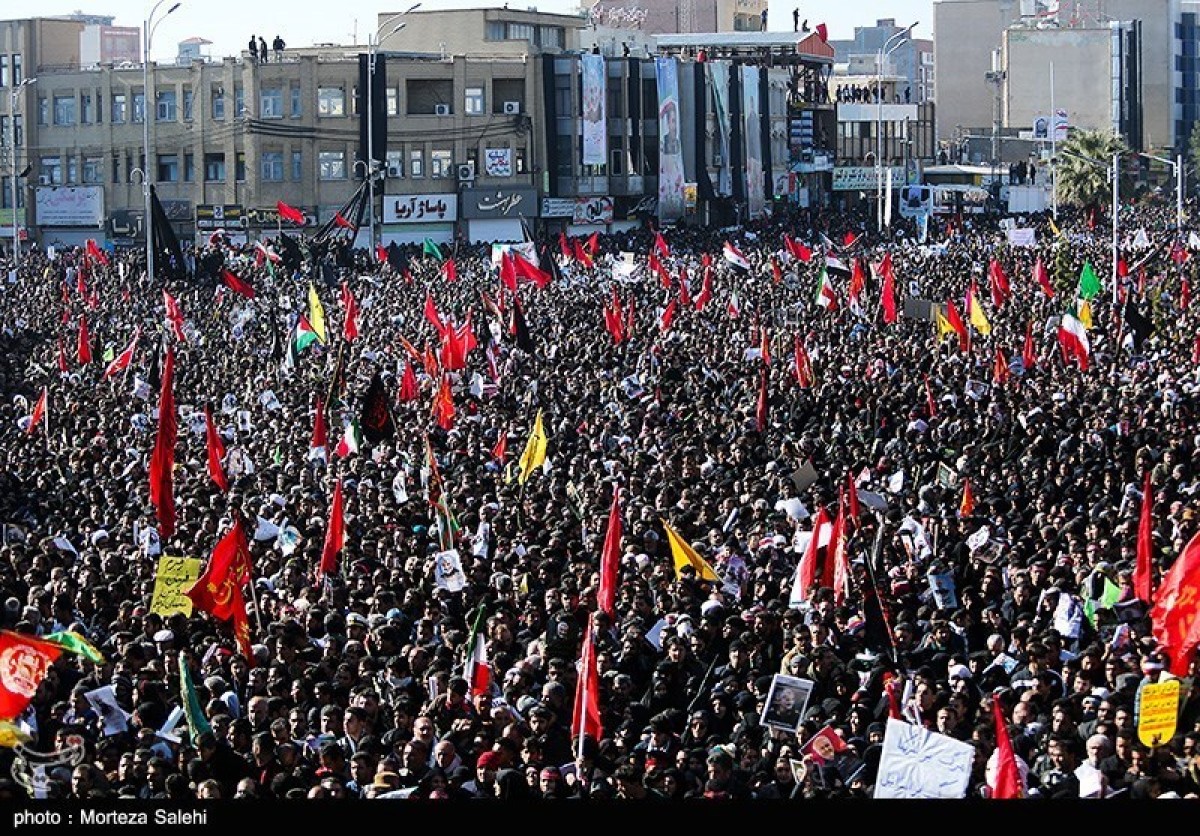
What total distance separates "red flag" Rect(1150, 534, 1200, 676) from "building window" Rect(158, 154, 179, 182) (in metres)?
63.8

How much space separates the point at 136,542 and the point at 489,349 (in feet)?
40.6

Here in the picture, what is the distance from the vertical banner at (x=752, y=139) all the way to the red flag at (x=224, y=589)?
6945cm

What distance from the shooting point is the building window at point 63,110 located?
73.2 m

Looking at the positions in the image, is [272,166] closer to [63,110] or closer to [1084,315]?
[63,110]

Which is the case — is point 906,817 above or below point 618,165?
below

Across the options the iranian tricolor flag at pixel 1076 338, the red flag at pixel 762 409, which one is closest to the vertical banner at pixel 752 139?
the iranian tricolor flag at pixel 1076 338

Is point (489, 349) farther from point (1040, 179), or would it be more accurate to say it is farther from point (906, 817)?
point (1040, 179)

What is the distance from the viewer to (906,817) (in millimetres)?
3047

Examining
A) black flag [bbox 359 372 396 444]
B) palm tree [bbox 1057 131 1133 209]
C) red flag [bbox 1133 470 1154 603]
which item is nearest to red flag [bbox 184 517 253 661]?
red flag [bbox 1133 470 1154 603]

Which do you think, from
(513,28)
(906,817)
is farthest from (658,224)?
(906,817)

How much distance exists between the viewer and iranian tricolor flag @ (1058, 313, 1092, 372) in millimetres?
26609

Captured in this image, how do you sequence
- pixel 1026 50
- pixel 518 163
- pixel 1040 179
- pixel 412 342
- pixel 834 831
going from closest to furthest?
pixel 834 831 < pixel 412 342 < pixel 518 163 < pixel 1040 179 < pixel 1026 50

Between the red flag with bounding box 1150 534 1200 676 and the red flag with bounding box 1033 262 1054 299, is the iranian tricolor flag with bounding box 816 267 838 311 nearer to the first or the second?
the red flag with bounding box 1033 262 1054 299

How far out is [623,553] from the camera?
50.4 feet
